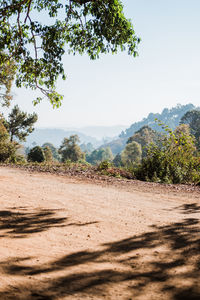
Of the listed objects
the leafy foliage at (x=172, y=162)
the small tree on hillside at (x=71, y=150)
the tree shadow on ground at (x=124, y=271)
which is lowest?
the tree shadow on ground at (x=124, y=271)

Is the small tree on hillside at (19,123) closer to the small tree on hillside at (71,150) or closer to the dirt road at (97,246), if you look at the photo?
the small tree on hillside at (71,150)

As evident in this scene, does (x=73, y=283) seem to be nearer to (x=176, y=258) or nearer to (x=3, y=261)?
(x=3, y=261)

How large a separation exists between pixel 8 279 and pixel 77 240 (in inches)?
59.7

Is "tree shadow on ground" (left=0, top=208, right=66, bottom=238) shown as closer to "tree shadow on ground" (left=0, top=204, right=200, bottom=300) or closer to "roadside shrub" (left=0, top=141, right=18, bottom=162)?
"tree shadow on ground" (left=0, top=204, right=200, bottom=300)

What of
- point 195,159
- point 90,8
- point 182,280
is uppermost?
point 90,8

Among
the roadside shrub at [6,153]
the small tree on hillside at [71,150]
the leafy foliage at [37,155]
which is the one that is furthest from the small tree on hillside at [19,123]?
the roadside shrub at [6,153]

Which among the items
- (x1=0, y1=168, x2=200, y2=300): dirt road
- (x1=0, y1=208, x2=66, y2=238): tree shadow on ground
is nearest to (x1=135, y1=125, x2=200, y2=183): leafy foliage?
(x1=0, y1=168, x2=200, y2=300): dirt road

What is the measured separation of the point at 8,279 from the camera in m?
2.80

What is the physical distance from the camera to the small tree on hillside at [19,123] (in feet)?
143

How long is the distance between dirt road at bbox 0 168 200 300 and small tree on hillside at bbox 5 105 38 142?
125 feet

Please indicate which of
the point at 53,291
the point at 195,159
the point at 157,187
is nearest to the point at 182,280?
the point at 53,291

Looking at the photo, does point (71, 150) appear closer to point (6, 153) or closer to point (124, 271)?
point (6, 153)

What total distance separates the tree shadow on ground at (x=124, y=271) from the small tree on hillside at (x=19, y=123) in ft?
137

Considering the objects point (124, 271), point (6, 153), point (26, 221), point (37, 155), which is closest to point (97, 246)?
point (124, 271)
